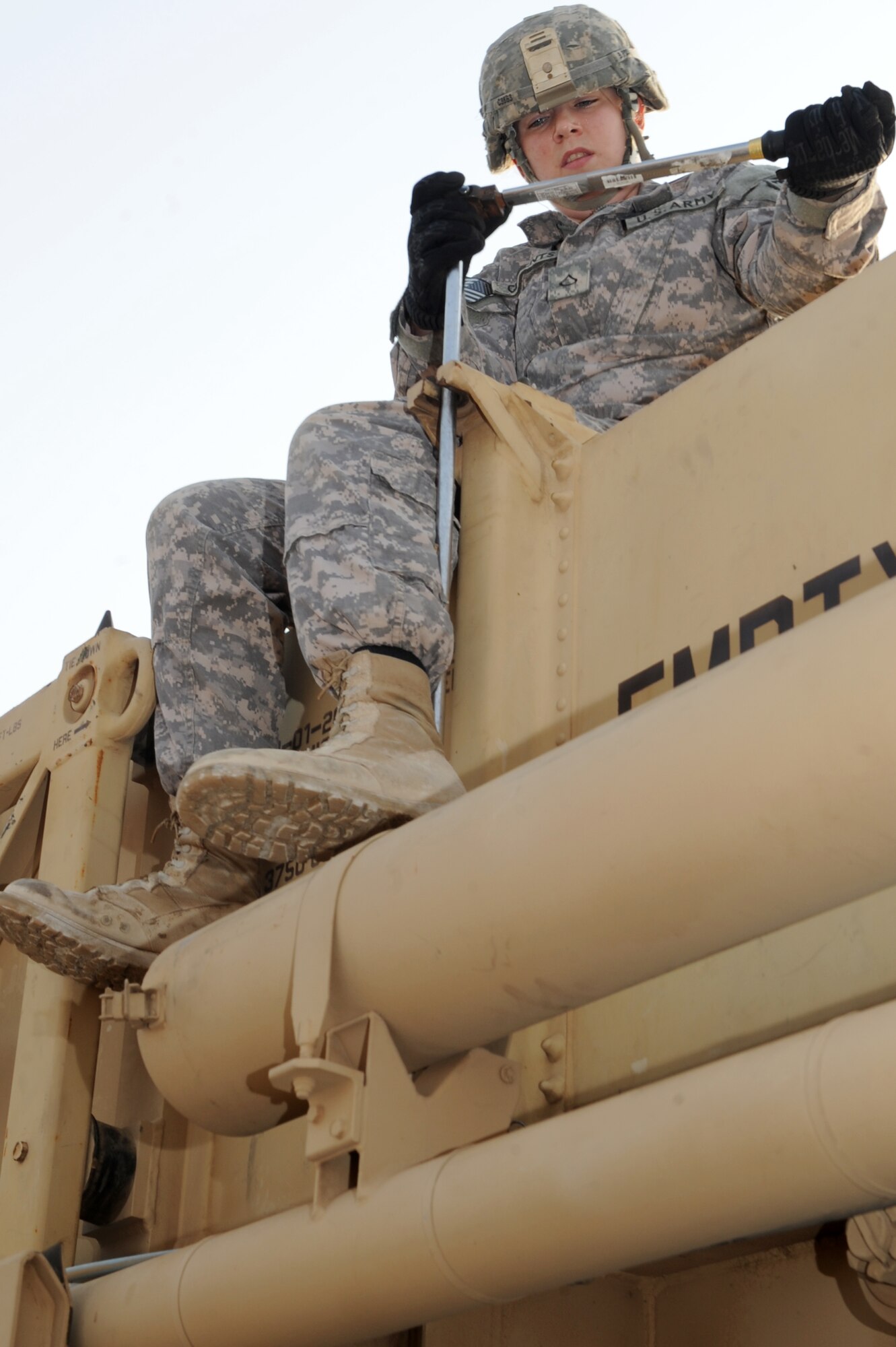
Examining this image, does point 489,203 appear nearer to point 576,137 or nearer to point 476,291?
point 476,291

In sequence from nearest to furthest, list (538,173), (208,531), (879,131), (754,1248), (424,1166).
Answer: (424,1166)
(754,1248)
(879,131)
(208,531)
(538,173)

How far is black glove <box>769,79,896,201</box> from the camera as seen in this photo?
2.69 m

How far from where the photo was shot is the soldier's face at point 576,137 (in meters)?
3.84

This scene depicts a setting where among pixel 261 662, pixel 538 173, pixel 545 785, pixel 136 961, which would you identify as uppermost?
pixel 538 173

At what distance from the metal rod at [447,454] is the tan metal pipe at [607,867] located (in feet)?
2.04

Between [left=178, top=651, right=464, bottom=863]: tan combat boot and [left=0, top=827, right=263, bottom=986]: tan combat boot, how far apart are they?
376mm

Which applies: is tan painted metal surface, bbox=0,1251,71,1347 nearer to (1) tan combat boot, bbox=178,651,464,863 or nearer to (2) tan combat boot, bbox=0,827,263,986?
(2) tan combat boot, bbox=0,827,263,986

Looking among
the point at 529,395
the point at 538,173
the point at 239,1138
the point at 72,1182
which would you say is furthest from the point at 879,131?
the point at 72,1182

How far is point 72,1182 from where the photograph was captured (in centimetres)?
277

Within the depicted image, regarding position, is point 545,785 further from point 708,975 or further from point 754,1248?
point 754,1248

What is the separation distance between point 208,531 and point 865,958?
1561 millimetres

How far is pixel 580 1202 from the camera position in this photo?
1740 millimetres

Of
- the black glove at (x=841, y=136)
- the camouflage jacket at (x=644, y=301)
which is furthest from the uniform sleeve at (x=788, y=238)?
the black glove at (x=841, y=136)

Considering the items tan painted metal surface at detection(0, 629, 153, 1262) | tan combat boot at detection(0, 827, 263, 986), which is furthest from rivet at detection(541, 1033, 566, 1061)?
tan painted metal surface at detection(0, 629, 153, 1262)
